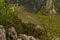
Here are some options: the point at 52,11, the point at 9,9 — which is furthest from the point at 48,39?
the point at 9,9

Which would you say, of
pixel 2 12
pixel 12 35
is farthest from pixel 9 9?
pixel 12 35

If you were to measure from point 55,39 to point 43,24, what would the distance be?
161 centimetres

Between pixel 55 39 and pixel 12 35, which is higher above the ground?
pixel 12 35

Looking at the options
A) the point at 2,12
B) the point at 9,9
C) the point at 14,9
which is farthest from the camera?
the point at 14,9

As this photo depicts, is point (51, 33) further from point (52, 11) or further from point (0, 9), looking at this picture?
point (0, 9)

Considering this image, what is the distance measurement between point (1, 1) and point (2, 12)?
2.34ft

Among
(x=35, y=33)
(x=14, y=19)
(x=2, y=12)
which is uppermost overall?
(x=2, y=12)

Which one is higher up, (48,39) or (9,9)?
(9,9)

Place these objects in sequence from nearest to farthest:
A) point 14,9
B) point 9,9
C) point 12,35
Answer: point 12,35
point 9,9
point 14,9

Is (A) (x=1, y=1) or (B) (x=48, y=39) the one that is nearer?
(A) (x=1, y=1)

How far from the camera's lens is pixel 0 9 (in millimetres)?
16734

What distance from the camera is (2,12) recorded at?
16766 mm

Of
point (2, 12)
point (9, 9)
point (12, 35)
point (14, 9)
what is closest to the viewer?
point (12, 35)

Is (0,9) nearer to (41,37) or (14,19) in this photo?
(14,19)
